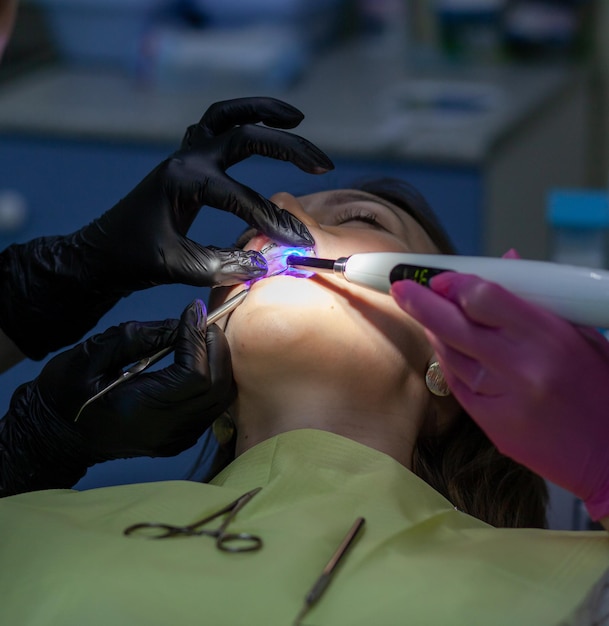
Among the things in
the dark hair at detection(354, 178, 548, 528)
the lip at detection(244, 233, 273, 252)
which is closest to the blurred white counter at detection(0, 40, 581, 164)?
the dark hair at detection(354, 178, 548, 528)

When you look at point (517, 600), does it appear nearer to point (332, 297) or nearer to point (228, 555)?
point (228, 555)

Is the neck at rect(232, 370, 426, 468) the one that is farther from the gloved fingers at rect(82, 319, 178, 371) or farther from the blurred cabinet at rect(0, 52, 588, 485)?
the blurred cabinet at rect(0, 52, 588, 485)

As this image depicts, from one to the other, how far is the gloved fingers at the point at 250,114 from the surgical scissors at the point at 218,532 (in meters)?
0.47

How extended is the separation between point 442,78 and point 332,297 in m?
2.04

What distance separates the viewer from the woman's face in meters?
1.21

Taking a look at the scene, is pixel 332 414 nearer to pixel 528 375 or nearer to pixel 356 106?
pixel 528 375

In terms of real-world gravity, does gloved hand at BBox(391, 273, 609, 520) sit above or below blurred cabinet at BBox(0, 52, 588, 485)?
below

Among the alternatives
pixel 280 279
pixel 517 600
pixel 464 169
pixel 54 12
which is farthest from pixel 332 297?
pixel 54 12

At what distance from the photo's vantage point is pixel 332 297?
124 centimetres

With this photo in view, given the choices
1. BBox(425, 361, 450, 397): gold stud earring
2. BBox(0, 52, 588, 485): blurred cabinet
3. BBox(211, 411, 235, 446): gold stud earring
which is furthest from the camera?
BBox(0, 52, 588, 485): blurred cabinet

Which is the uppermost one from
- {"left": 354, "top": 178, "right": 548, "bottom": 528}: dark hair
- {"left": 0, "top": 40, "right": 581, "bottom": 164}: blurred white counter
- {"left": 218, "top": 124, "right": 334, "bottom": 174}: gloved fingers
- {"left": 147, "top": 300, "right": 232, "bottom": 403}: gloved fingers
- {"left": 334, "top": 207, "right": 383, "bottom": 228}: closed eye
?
{"left": 0, "top": 40, "right": 581, "bottom": 164}: blurred white counter

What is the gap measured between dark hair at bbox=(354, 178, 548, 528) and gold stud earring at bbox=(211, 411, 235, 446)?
0.87 feet

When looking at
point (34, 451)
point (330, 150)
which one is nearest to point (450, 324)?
point (34, 451)

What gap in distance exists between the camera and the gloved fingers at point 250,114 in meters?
1.25
